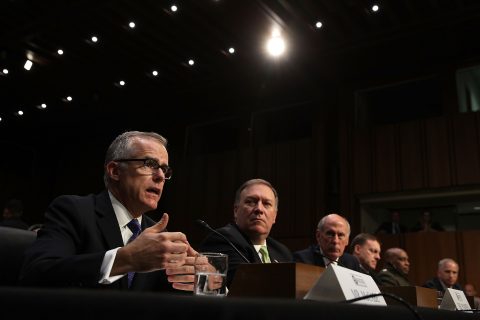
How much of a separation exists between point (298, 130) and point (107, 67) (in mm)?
3629

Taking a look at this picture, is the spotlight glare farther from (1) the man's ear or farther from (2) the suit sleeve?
(2) the suit sleeve

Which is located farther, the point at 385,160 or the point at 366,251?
the point at 385,160

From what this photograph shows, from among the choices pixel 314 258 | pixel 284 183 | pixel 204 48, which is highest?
pixel 204 48

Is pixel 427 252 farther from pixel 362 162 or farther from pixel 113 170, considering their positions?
pixel 113 170

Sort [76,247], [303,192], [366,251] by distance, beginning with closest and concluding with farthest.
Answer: [76,247]
[366,251]
[303,192]

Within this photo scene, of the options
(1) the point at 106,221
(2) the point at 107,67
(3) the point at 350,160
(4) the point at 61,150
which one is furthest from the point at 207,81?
(1) the point at 106,221

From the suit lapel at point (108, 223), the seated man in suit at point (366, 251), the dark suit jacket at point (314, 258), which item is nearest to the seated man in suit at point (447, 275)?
the seated man in suit at point (366, 251)

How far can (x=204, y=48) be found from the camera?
7430 millimetres

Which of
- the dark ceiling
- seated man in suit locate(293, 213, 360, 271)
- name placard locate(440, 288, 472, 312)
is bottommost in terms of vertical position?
name placard locate(440, 288, 472, 312)

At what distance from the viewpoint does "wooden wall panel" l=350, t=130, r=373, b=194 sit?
7938 millimetres

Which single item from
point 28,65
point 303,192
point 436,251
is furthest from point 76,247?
point 303,192

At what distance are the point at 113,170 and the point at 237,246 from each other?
2.48 feet

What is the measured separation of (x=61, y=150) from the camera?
11859 mm

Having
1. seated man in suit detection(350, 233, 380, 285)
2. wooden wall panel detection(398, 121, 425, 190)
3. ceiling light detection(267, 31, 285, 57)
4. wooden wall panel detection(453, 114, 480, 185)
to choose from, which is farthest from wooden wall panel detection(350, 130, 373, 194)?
seated man in suit detection(350, 233, 380, 285)
